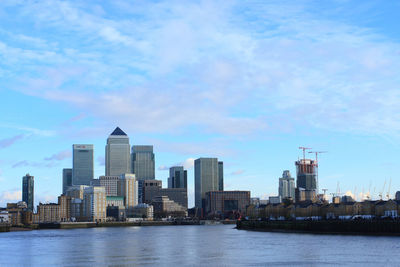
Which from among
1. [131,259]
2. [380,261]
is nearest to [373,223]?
[380,261]

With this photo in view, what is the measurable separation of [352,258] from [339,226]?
7748 centimetres

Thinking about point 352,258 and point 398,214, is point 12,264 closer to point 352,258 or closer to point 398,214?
point 352,258

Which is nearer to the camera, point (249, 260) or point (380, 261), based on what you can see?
point (380, 261)

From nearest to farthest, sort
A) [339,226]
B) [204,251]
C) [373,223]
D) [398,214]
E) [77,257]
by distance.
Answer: [77,257] < [204,251] < [373,223] < [339,226] < [398,214]

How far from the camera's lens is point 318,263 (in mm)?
91500

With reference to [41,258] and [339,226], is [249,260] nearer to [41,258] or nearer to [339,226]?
[41,258]

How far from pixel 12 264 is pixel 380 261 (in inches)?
2482

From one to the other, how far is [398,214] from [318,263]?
10299cm

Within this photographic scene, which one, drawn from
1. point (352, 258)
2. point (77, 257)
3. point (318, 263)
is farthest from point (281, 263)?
point (77, 257)

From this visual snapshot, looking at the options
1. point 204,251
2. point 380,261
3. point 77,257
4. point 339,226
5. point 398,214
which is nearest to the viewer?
point 380,261

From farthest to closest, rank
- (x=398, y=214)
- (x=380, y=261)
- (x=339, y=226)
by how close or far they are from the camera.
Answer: (x=398, y=214), (x=339, y=226), (x=380, y=261)

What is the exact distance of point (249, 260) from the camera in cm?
9900

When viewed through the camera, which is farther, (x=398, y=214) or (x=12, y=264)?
(x=398, y=214)

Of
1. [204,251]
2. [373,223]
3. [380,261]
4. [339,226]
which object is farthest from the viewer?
[339,226]
